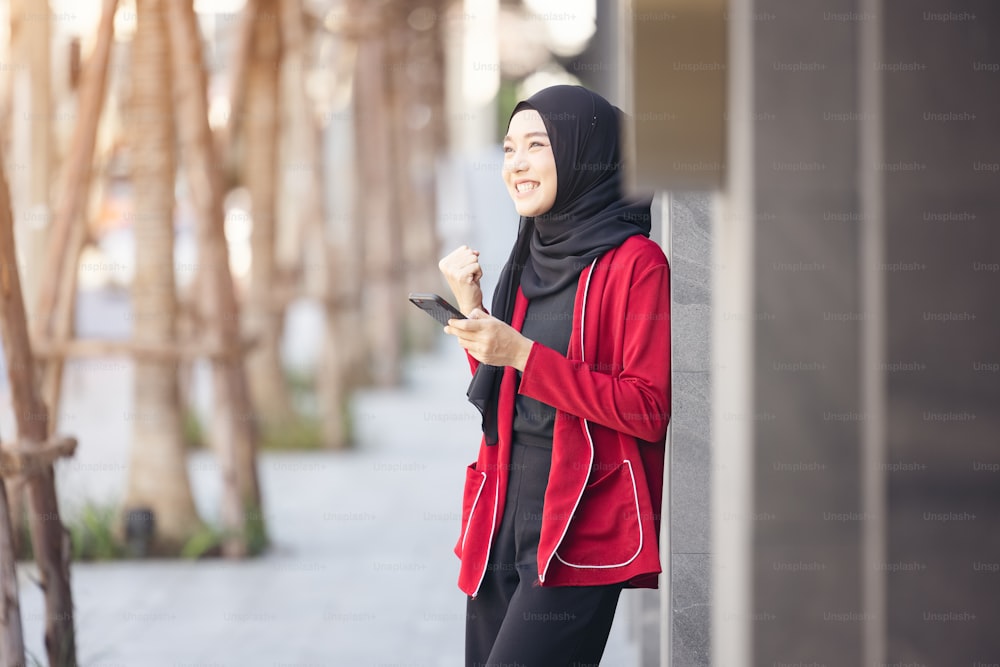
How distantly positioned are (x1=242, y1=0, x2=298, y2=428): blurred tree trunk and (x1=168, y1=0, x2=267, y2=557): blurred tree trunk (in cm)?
Result: 246

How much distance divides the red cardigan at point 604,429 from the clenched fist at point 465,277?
0.16m

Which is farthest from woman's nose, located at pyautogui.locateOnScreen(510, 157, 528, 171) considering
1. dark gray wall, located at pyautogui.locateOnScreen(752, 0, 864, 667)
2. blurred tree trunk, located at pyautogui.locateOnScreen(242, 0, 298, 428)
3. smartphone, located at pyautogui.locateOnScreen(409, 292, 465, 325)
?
blurred tree trunk, located at pyautogui.locateOnScreen(242, 0, 298, 428)

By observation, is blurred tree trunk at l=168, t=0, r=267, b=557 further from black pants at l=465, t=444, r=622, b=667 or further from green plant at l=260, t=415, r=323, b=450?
black pants at l=465, t=444, r=622, b=667

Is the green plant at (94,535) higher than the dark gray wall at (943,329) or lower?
lower

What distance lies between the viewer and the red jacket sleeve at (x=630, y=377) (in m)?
2.33

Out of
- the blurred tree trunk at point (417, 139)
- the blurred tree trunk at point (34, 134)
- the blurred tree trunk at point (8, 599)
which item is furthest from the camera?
the blurred tree trunk at point (417, 139)

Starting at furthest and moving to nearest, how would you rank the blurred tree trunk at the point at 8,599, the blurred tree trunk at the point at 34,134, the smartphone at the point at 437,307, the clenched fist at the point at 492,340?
the blurred tree trunk at the point at 34,134 < the blurred tree trunk at the point at 8,599 < the smartphone at the point at 437,307 < the clenched fist at the point at 492,340

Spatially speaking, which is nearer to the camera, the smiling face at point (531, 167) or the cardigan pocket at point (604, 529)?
the cardigan pocket at point (604, 529)

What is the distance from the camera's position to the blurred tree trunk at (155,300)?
6230 mm

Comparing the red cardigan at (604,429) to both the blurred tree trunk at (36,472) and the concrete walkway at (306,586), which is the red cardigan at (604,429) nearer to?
the blurred tree trunk at (36,472)

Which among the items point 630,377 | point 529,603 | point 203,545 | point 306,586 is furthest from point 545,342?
point 203,545

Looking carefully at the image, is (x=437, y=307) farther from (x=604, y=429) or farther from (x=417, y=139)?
(x=417, y=139)

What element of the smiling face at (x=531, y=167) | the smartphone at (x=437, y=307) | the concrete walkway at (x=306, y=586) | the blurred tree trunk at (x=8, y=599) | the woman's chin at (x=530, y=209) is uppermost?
the smiling face at (x=531, y=167)

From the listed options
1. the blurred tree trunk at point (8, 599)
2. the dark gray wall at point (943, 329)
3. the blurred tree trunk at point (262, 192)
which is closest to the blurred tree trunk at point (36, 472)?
the blurred tree trunk at point (8, 599)
